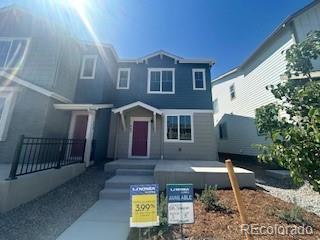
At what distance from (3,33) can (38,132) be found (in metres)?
6.44

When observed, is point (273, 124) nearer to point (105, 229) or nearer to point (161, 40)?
point (105, 229)

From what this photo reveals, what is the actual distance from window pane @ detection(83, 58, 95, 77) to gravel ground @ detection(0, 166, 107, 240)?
677 cm

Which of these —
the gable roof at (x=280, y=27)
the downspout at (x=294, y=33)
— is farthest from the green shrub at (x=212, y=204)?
the gable roof at (x=280, y=27)

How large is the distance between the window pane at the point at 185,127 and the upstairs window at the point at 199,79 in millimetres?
2166

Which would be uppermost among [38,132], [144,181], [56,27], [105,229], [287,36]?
[56,27]

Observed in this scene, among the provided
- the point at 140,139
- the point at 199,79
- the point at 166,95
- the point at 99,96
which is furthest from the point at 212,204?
the point at 199,79

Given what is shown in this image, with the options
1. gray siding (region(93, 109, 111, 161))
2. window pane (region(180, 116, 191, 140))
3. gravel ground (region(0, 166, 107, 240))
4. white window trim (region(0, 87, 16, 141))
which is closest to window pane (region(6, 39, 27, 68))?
white window trim (region(0, 87, 16, 141))

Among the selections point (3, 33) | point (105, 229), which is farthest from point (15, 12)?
point (105, 229)

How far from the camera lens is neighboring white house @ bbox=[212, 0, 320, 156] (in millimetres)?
8516

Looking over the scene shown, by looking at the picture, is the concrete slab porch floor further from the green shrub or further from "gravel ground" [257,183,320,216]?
the green shrub

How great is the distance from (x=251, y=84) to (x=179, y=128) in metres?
6.19

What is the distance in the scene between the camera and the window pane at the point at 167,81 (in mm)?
11523

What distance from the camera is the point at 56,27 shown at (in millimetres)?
9805

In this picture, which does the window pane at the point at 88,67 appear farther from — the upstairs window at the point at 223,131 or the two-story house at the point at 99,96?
the upstairs window at the point at 223,131
